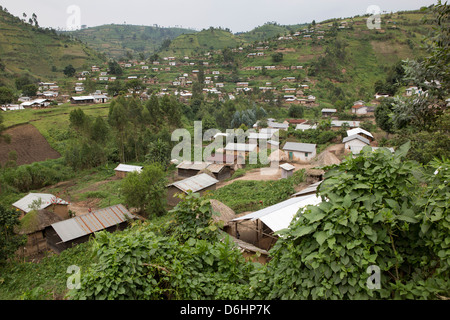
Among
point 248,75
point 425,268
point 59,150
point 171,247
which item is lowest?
point 59,150

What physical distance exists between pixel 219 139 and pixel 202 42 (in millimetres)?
101115

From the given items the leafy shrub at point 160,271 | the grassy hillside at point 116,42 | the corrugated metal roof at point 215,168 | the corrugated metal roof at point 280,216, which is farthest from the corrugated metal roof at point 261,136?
the grassy hillside at point 116,42

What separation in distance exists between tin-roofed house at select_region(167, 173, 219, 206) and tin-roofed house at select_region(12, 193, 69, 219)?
644 centimetres

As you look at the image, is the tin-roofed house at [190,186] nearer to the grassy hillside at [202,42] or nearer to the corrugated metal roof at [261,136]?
the corrugated metal roof at [261,136]

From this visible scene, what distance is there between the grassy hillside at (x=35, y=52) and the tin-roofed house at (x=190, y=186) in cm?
6127

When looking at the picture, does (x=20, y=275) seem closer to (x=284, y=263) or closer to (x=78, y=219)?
(x=78, y=219)

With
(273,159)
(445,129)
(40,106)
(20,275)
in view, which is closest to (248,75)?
(40,106)

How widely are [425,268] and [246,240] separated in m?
7.02

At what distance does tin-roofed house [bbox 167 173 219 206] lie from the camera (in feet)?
59.4

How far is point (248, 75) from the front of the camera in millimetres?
72750

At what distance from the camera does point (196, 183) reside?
19.2 m

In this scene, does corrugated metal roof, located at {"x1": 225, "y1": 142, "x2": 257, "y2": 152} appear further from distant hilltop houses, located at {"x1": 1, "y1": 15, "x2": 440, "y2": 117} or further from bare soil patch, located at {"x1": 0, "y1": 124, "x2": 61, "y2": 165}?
distant hilltop houses, located at {"x1": 1, "y1": 15, "x2": 440, "y2": 117}

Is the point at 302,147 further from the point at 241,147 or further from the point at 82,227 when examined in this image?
the point at 82,227
